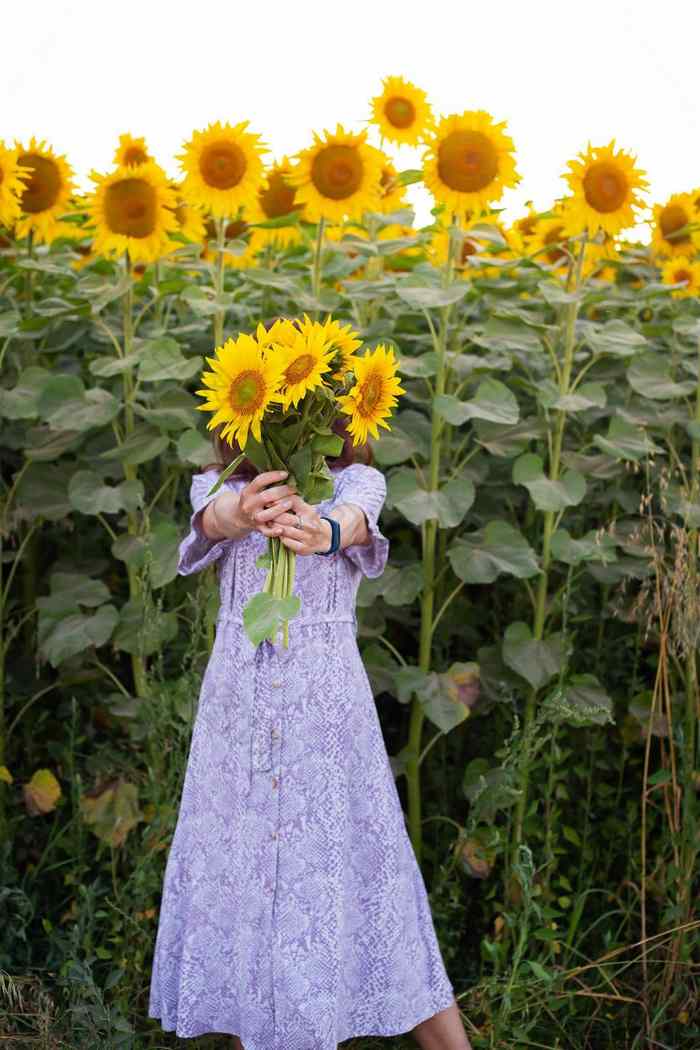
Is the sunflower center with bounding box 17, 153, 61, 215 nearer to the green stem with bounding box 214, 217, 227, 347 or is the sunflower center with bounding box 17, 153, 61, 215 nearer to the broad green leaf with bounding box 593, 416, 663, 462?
the green stem with bounding box 214, 217, 227, 347

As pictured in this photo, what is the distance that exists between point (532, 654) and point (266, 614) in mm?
1186

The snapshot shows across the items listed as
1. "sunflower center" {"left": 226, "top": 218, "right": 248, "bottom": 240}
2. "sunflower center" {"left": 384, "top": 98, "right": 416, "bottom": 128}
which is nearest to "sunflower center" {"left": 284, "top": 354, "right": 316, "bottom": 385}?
"sunflower center" {"left": 384, "top": 98, "right": 416, "bottom": 128}

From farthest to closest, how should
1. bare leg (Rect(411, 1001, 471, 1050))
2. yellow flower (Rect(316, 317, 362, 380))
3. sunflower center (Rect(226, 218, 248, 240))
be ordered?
1. sunflower center (Rect(226, 218, 248, 240))
2. bare leg (Rect(411, 1001, 471, 1050))
3. yellow flower (Rect(316, 317, 362, 380))

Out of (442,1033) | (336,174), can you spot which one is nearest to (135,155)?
(336,174)

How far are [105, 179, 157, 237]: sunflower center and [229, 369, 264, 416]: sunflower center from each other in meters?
1.32

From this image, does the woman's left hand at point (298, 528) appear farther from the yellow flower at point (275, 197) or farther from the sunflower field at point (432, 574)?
the yellow flower at point (275, 197)

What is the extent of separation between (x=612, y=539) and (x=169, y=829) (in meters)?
1.30

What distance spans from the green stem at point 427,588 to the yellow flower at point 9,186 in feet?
3.64

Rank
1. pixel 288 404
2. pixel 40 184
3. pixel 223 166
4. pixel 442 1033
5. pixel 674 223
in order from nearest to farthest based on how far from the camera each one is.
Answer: pixel 288 404 → pixel 442 1033 → pixel 223 166 → pixel 40 184 → pixel 674 223

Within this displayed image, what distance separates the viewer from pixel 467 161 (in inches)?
124

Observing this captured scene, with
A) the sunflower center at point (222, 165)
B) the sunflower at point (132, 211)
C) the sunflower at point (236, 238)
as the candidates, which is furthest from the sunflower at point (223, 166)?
the sunflower at point (236, 238)

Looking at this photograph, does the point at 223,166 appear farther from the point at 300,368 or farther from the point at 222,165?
the point at 300,368

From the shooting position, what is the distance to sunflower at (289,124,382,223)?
10.9 feet

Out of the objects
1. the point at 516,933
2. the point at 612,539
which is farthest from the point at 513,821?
the point at 612,539
